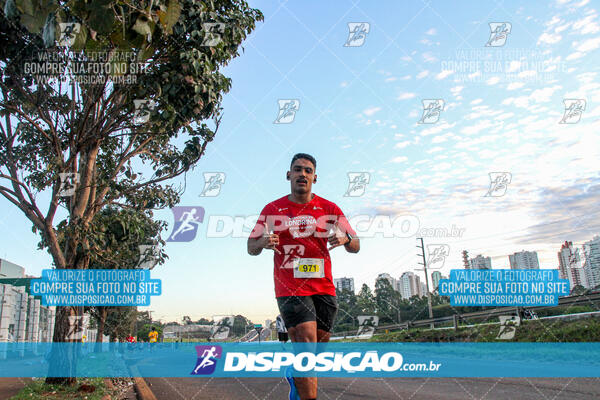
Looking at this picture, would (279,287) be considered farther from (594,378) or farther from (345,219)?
(594,378)

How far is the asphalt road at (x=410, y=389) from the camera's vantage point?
6.01 metres

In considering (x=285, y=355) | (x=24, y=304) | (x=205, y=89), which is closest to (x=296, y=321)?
(x=285, y=355)

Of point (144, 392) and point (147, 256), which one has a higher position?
point (147, 256)

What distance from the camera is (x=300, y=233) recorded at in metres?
3.99

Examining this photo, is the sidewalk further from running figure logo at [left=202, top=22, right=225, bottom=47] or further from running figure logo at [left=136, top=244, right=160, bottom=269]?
running figure logo at [left=202, top=22, right=225, bottom=47]

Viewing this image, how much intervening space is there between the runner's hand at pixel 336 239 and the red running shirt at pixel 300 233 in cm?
15

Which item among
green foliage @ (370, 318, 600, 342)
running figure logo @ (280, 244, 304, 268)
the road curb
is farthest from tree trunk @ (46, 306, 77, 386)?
green foliage @ (370, 318, 600, 342)

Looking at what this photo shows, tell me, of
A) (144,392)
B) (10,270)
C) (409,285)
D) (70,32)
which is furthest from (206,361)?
(409,285)

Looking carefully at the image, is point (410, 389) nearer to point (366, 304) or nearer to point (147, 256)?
point (147, 256)

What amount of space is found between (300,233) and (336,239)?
38 cm

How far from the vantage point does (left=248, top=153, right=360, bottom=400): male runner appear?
11.9ft

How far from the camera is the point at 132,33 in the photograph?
276cm

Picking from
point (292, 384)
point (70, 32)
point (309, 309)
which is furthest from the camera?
point (292, 384)

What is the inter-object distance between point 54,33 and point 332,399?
5.48 meters
